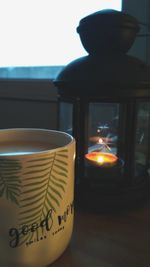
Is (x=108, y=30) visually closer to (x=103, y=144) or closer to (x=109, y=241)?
(x=103, y=144)

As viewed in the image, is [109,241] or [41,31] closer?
[109,241]

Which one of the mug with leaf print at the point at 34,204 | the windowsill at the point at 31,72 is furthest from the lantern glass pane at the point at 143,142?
the windowsill at the point at 31,72

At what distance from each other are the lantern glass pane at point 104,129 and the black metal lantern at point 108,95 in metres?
0.01

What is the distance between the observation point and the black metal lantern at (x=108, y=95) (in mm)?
493

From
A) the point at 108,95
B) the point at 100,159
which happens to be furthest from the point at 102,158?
the point at 108,95

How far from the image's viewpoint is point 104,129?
639 millimetres

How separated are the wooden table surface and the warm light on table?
0.10 meters

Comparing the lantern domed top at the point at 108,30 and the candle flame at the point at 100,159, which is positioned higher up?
the lantern domed top at the point at 108,30

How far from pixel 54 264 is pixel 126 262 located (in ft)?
0.31

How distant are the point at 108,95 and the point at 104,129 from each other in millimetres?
157

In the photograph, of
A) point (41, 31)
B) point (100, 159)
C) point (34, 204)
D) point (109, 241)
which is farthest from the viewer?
point (41, 31)

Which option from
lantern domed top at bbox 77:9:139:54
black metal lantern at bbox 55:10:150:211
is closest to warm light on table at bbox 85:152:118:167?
black metal lantern at bbox 55:10:150:211

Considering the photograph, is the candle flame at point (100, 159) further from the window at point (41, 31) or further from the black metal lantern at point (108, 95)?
the window at point (41, 31)

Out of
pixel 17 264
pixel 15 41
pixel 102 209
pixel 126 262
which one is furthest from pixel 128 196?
pixel 15 41
